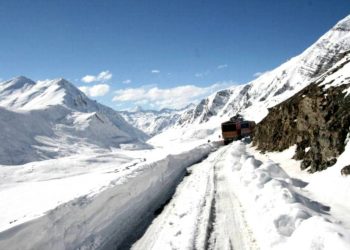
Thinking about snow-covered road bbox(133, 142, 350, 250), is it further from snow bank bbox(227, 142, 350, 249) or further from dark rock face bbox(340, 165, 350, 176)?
dark rock face bbox(340, 165, 350, 176)

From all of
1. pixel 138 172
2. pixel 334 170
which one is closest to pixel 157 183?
pixel 138 172

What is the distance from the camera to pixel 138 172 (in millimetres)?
18734

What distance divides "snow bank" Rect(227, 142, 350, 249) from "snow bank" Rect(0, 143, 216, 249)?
3825 millimetres

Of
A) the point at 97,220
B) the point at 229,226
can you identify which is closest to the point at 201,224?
the point at 229,226

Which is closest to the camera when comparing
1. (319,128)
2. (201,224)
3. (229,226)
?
(229,226)

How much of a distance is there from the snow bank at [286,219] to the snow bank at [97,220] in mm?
3825

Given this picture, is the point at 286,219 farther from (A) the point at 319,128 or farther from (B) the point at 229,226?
(A) the point at 319,128

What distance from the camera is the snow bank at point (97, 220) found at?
902 centimetres

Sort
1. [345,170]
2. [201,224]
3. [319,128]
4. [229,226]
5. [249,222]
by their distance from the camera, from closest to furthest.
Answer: [229,226] → [249,222] → [201,224] → [345,170] → [319,128]

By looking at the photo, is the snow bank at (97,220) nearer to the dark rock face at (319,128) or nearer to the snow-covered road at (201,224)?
the snow-covered road at (201,224)

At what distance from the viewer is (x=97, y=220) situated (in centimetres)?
1180

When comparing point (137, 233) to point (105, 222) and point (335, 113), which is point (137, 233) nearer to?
point (105, 222)

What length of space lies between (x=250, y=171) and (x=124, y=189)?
5854 millimetres

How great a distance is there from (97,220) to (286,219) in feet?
19.0
